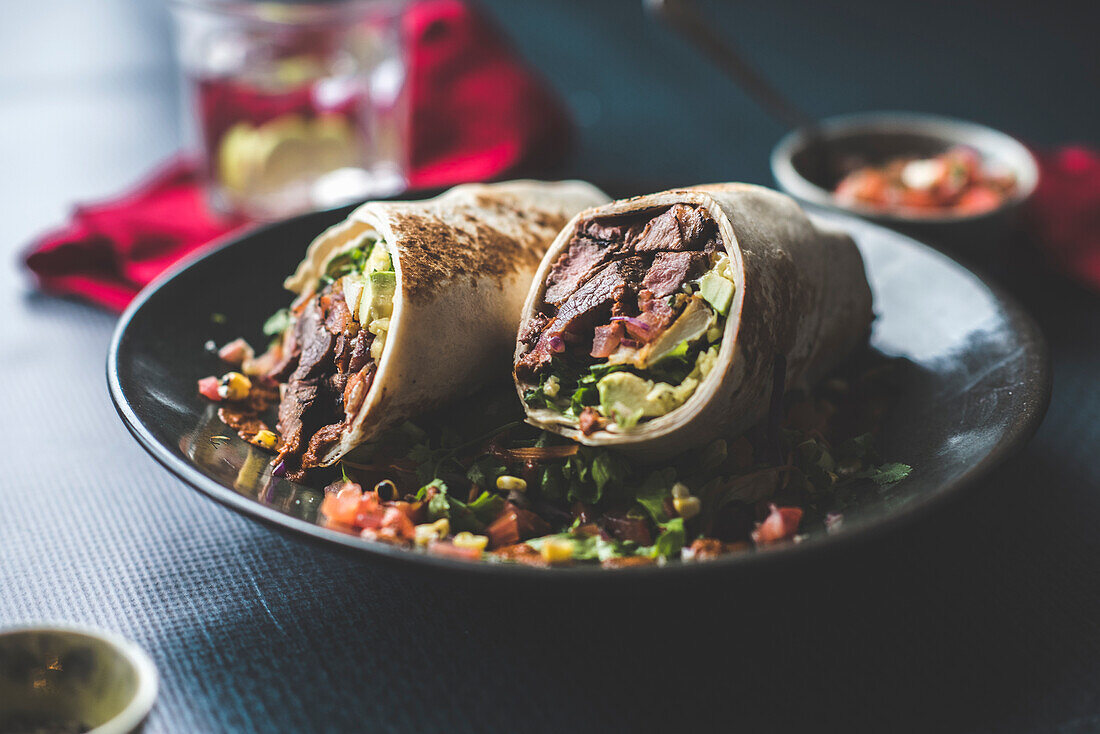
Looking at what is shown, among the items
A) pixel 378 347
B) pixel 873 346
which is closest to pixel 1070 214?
pixel 873 346

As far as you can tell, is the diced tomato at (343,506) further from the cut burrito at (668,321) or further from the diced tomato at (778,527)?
the diced tomato at (778,527)

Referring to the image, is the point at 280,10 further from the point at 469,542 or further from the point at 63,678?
the point at 63,678

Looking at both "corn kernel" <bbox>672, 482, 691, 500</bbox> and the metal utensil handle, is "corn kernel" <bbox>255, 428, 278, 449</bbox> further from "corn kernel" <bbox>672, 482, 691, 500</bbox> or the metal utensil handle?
the metal utensil handle

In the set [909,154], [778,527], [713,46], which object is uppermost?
[713,46]

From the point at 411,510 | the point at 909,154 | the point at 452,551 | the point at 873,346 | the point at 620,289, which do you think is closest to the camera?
the point at 452,551

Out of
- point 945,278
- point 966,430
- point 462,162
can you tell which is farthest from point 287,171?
point 966,430

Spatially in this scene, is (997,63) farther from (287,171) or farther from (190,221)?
(190,221)
